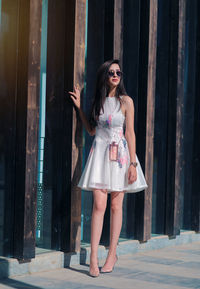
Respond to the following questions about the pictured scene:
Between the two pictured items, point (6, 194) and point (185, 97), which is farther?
point (185, 97)

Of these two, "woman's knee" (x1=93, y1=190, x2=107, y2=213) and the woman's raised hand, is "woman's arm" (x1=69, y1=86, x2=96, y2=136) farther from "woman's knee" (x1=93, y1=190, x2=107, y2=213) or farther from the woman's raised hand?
"woman's knee" (x1=93, y1=190, x2=107, y2=213)

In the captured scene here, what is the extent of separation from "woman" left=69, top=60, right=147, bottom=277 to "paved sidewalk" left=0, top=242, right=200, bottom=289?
28 centimetres

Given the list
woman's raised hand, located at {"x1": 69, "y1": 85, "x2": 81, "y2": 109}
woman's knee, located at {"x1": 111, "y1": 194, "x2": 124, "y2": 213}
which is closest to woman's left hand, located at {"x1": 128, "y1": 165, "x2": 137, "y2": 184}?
woman's knee, located at {"x1": 111, "y1": 194, "x2": 124, "y2": 213}

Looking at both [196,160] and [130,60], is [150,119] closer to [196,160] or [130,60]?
[130,60]

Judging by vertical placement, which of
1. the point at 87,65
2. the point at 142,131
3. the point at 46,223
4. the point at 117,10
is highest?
the point at 117,10

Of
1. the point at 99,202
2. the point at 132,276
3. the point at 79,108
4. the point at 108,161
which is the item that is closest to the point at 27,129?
the point at 79,108

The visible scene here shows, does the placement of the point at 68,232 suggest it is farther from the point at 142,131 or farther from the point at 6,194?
the point at 142,131

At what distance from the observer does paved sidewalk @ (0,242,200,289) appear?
5.44 metres

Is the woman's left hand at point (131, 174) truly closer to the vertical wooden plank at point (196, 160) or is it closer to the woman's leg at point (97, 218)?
the woman's leg at point (97, 218)

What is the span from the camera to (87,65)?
6.91 metres

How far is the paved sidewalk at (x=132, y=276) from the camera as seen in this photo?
5441 millimetres

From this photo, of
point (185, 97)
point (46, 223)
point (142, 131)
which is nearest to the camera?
point (46, 223)

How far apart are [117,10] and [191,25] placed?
91.3 inches

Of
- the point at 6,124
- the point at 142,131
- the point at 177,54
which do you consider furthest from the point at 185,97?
the point at 6,124
